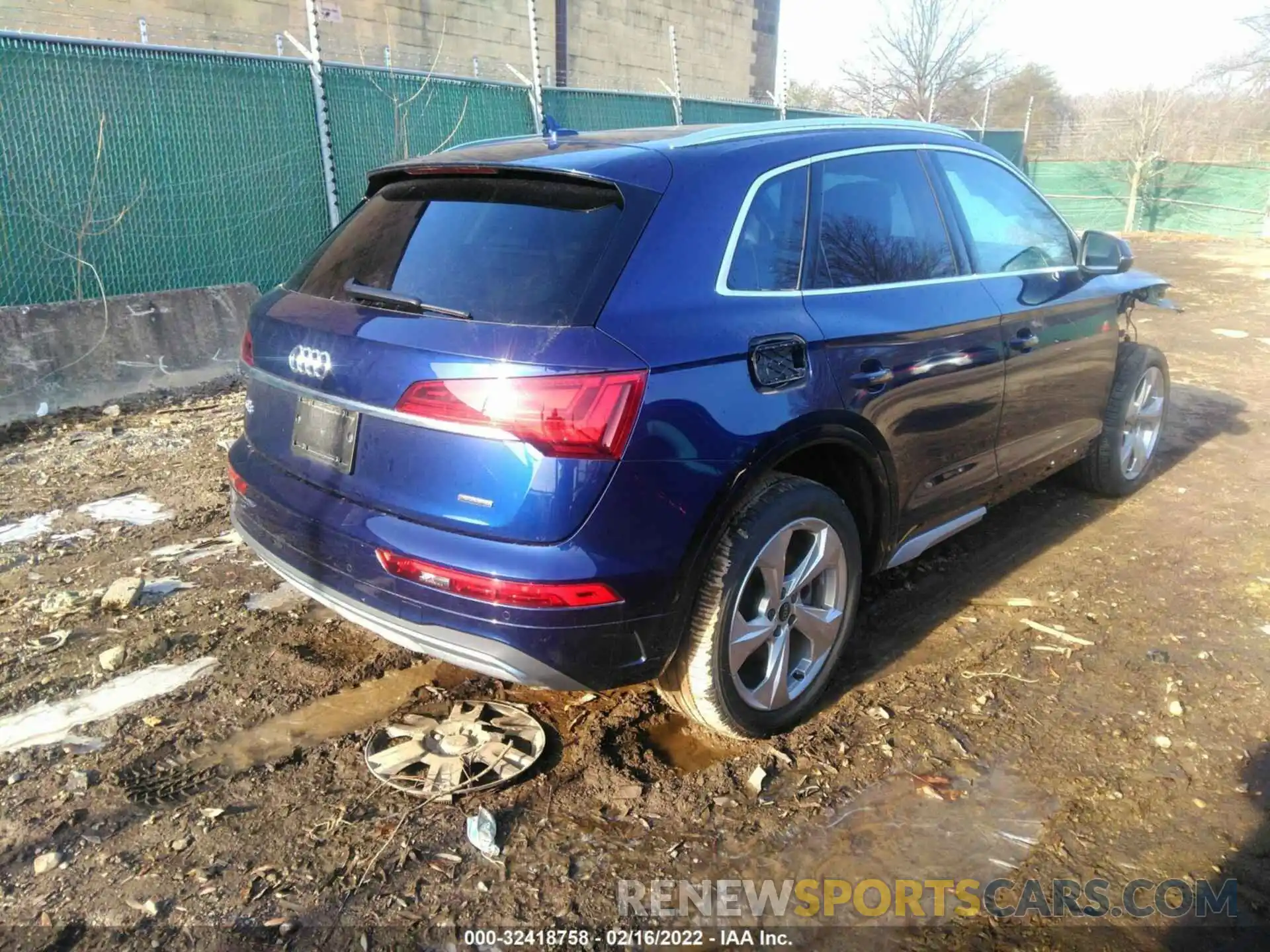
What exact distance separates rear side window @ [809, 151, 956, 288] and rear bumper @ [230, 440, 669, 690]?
1320 mm

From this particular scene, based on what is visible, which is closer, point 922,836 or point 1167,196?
point 922,836

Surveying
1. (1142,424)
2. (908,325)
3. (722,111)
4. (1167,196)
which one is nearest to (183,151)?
(908,325)

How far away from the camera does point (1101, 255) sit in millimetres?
4391

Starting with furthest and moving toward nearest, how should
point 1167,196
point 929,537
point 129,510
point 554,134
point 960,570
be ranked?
point 1167,196 → point 129,510 → point 960,570 → point 929,537 → point 554,134

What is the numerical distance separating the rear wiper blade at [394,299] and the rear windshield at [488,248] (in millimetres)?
11

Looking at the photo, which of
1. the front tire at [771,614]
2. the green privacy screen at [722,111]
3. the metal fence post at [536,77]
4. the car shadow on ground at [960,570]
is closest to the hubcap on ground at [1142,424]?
the car shadow on ground at [960,570]

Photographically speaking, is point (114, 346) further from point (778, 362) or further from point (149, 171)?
point (778, 362)

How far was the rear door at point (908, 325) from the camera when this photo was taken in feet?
10.0

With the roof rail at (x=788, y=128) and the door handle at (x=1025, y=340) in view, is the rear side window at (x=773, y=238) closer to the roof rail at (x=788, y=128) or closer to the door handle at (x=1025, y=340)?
the roof rail at (x=788, y=128)

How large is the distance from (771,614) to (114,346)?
17.7 feet

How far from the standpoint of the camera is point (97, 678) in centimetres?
326

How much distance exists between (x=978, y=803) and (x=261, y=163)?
7576 mm

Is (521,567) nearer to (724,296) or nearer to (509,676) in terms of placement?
(509,676)

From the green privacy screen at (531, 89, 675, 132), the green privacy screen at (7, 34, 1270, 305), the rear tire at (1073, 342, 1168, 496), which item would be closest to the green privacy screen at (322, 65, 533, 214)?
the green privacy screen at (7, 34, 1270, 305)
